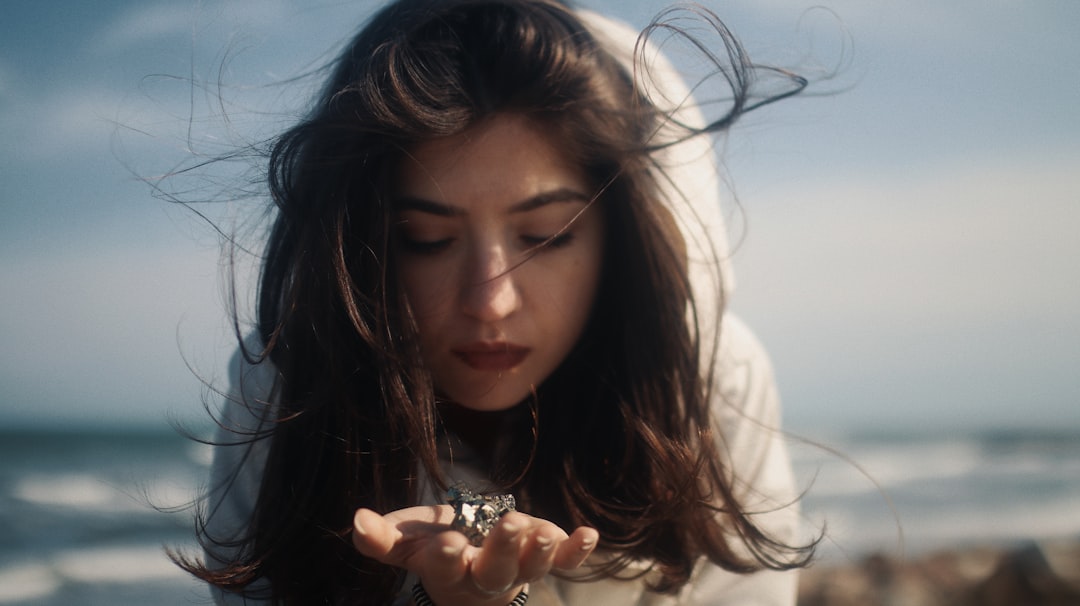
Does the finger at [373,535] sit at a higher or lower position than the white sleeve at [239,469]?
lower

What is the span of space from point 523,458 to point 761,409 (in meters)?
0.76

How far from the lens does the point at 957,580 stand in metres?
5.22

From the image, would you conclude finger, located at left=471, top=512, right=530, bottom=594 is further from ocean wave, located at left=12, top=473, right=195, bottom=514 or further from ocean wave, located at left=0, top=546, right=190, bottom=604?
ocean wave, located at left=12, top=473, right=195, bottom=514

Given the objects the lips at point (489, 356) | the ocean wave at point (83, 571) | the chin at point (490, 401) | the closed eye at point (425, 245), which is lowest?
the chin at point (490, 401)

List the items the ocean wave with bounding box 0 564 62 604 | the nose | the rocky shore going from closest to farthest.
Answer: the nose
the rocky shore
the ocean wave with bounding box 0 564 62 604

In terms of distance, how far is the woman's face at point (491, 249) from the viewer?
176 centimetres

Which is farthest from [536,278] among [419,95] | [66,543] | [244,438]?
[66,543]

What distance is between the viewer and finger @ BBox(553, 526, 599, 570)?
4.28ft

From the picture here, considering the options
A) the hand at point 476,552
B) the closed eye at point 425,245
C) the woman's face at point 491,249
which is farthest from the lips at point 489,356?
the hand at point 476,552

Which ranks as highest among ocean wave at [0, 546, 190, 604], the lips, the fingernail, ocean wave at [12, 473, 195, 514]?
ocean wave at [12, 473, 195, 514]

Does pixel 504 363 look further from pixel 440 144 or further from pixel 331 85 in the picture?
pixel 331 85

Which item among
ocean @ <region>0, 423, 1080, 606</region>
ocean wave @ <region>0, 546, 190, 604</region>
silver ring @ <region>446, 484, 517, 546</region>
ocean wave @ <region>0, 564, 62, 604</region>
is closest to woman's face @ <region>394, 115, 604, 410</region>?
silver ring @ <region>446, 484, 517, 546</region>

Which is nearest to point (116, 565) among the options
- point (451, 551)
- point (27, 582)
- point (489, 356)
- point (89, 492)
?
point (27, 582)

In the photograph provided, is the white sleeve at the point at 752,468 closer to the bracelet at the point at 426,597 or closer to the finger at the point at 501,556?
the bracelet at the point at 426,597
